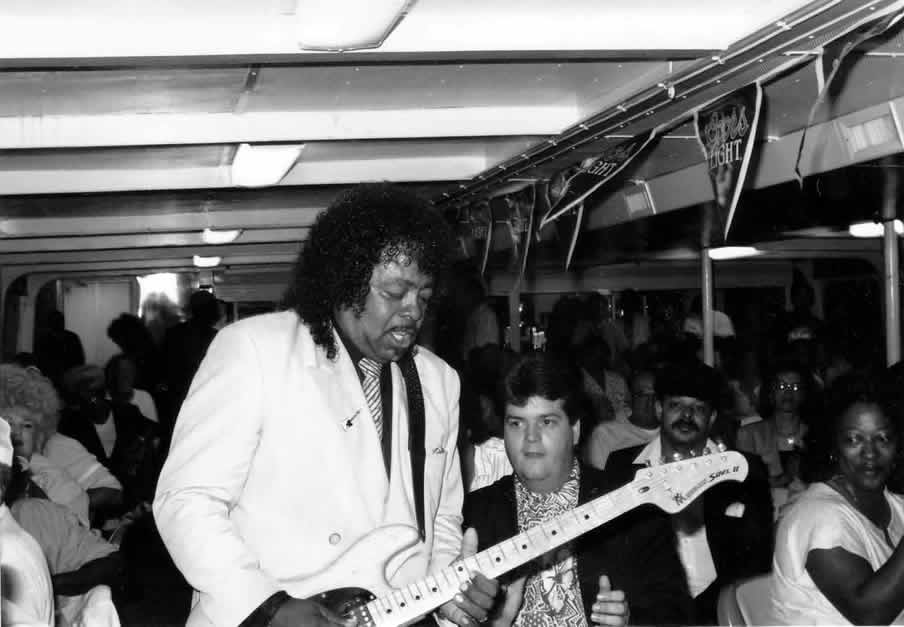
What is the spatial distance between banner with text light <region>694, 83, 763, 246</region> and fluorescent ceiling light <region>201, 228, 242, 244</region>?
5.99 meters

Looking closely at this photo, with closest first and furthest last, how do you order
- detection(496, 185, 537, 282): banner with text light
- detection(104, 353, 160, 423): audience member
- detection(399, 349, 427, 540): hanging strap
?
detection(399, 349, 427, 540): hanging strap < detection(496, 185, 537, 282): banner with text light < detection(104, 353, 160, 423): audience member

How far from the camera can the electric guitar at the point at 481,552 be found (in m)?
3.21

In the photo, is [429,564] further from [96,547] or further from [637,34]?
[96,547]

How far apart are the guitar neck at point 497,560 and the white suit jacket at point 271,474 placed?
87 millimetres

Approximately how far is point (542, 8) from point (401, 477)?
1666mm

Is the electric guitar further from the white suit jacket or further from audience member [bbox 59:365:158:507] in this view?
audience member [bbox 59:365:158:507]

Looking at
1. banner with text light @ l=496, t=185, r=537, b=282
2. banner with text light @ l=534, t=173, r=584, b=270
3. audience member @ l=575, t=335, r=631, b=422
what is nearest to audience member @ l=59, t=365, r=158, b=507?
banner with text light @ l=496, t=185, r=537, b=282

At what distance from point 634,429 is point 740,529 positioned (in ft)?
6.65

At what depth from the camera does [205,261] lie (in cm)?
1256

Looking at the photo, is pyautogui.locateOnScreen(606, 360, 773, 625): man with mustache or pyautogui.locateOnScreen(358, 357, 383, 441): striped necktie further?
pyautogui.locateOnScreen(606, 360, 773, 625): man with mustache

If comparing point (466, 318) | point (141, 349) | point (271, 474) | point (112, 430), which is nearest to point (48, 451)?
point (112, 430)

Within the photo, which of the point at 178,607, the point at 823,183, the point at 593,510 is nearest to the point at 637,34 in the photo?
the point at 593,510

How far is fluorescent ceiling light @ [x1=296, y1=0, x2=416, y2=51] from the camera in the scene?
11.1 feet

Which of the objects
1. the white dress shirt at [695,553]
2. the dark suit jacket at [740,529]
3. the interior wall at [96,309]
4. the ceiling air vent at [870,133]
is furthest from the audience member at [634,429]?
the interior wall at [96,309]
